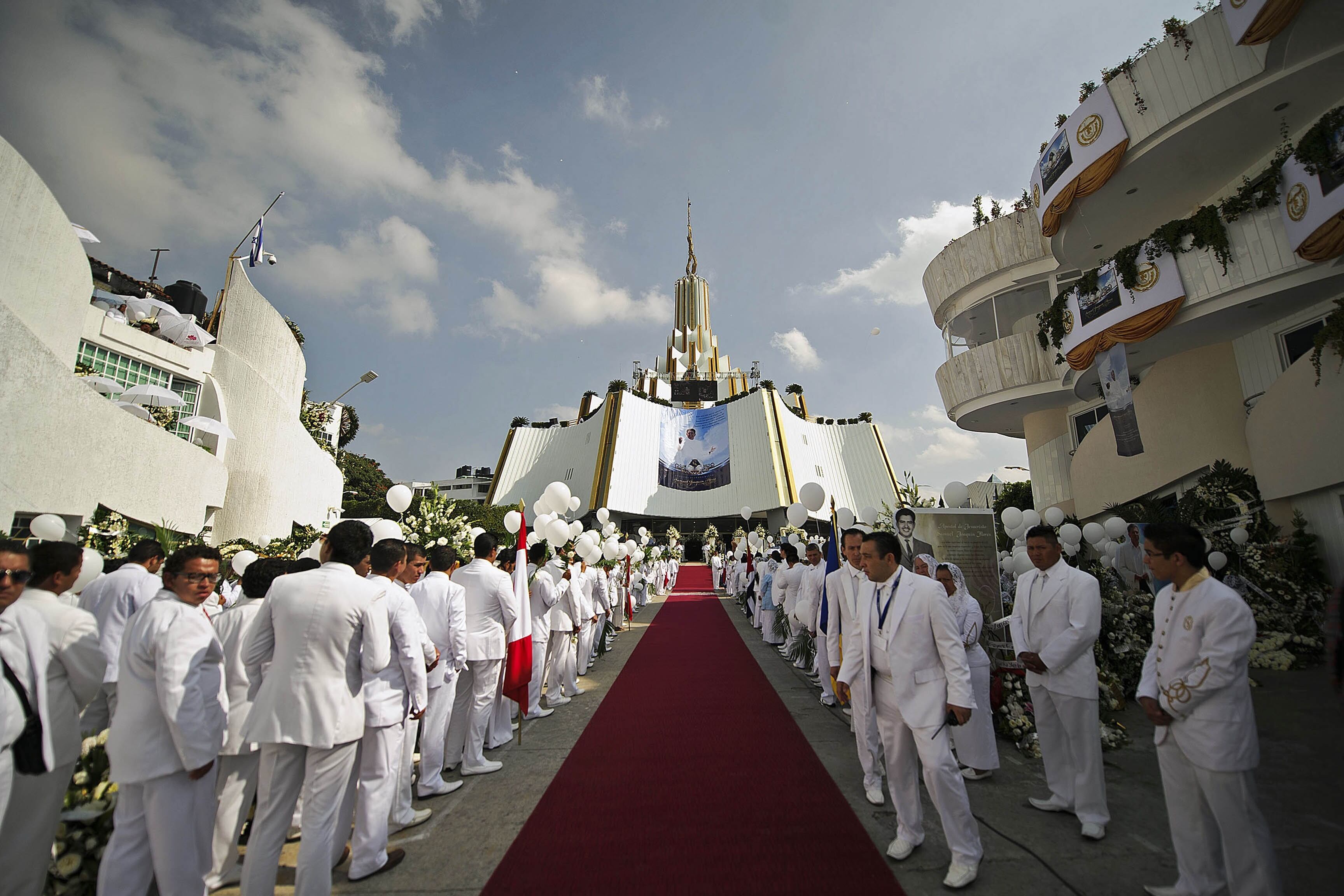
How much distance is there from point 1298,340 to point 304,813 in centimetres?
Result: 1521

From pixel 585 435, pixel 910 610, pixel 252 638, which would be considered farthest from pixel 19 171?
pixel 585 435

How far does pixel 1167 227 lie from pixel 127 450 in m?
19.9

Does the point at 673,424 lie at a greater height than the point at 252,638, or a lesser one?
greater

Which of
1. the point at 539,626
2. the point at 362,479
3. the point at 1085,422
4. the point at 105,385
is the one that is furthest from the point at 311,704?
the point at 362,479

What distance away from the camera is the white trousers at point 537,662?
614cm

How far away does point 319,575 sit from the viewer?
280 centimetres

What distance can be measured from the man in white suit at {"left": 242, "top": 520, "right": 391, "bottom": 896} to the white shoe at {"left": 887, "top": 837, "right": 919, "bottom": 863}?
2723 millimetres

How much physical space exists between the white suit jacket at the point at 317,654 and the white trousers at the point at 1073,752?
3.93 meters

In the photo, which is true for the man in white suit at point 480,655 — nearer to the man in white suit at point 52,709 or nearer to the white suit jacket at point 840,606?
the man in white suit at point 52,709

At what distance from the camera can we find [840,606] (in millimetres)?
4012

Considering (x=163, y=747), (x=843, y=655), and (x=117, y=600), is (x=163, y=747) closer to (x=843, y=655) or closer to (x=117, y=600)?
(x=117, y=600)

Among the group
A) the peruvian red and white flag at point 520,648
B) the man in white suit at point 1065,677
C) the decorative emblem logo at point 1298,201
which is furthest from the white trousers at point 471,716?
the decorative emblem logo at point 1298,201

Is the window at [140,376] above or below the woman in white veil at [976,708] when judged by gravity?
above

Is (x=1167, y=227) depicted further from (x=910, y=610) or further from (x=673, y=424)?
(x=673, y=424)
